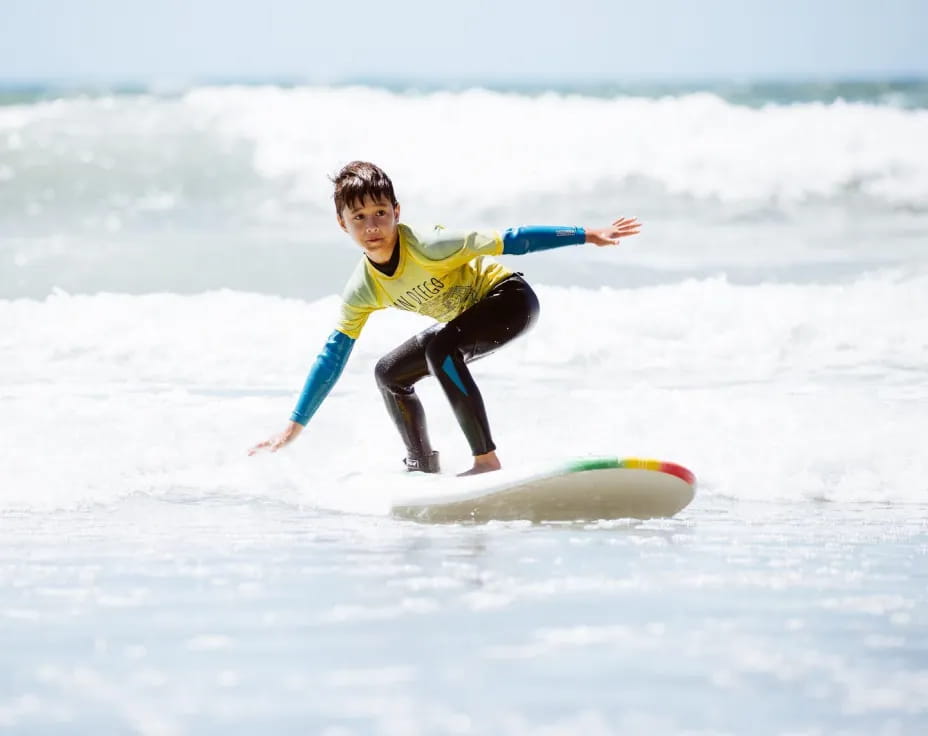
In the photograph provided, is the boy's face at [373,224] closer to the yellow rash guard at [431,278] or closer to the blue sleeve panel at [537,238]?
the yellow rash guard at [431,278]

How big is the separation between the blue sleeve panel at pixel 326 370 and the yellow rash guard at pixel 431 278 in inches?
1.6

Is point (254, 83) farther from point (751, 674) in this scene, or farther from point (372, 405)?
point (751, 674)

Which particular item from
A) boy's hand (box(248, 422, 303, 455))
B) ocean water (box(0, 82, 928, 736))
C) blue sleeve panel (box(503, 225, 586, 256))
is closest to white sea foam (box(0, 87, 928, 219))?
ocean water (box(0, 82, 928, 736))

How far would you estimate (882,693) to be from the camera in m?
2.48

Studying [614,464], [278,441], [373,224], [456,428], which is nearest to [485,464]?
[614,464]

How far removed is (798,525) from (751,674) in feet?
6.60

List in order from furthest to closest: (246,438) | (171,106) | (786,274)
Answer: (171,106) < (786,274) < (246,438)

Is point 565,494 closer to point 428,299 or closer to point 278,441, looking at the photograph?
point 428,299

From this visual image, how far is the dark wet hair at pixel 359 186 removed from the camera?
439 centimetres

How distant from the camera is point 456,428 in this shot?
6914 millimetres

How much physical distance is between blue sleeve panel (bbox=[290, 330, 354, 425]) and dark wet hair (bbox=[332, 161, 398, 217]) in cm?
55

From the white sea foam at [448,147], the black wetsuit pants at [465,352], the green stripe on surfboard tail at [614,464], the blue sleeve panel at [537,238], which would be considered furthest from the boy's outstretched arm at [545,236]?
the white sea foam at [448,147]

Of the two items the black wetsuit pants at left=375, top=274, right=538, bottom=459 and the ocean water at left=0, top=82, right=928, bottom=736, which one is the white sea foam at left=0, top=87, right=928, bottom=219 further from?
the black wetsuit pants at left=375, top=274, right=538, bottom=459

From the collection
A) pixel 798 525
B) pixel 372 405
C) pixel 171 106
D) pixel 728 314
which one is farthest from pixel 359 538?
pixel 171 106
